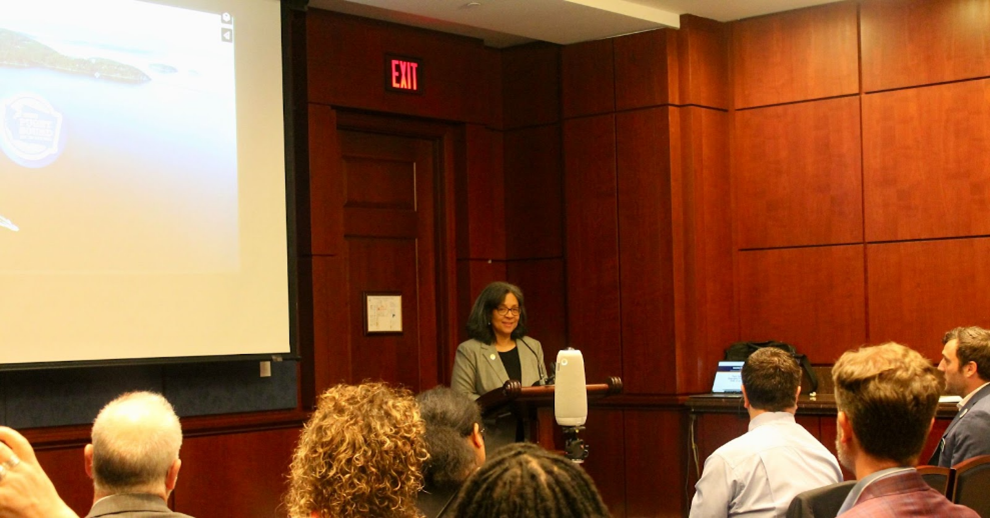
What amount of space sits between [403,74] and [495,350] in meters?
1.86

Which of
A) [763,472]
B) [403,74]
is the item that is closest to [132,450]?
[763,472]

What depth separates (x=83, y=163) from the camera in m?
4.81

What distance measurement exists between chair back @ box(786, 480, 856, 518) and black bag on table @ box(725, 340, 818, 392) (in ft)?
11.4

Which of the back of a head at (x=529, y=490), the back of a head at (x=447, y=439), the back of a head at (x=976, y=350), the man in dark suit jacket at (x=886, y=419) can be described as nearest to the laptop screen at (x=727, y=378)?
the back of a head at (x=976, y=350)

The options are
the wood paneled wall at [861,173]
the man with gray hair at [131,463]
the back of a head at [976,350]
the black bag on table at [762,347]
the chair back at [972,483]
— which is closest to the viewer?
the man with gray hair at [131,463]

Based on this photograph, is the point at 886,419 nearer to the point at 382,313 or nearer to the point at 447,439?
the point at 447,439

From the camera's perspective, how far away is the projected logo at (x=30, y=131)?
15.1 feet

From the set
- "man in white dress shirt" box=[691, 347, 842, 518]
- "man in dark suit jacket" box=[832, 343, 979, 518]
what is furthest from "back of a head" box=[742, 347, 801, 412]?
"man in dark suit jacket" box=[832, 343, 979, 518]

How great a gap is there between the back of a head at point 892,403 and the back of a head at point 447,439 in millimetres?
853

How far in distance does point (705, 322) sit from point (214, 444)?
2754 millimetres

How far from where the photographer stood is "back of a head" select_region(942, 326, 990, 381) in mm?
4066

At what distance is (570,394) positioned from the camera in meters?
3.97

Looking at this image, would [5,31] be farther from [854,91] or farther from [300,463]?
[854,91]

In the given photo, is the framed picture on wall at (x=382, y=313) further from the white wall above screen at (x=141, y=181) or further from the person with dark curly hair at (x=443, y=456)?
the person with dark curly hair at (x=443, y=456)
